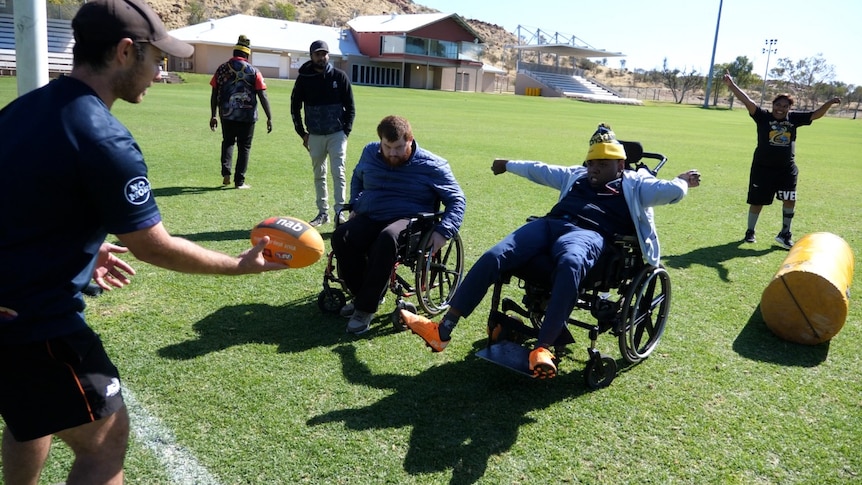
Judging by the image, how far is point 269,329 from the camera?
4676 mm

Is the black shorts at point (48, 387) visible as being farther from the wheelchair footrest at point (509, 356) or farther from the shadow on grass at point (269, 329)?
the wheelchair footrest at point (509, 356)

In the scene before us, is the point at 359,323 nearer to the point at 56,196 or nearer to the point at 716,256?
the point at 56,196

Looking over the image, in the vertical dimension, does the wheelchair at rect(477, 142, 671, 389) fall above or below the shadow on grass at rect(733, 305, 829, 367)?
above

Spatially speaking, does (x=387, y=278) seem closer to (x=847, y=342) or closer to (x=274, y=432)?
(x=274, y=432)

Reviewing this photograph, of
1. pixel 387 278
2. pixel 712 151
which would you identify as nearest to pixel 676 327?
pixel 387 278

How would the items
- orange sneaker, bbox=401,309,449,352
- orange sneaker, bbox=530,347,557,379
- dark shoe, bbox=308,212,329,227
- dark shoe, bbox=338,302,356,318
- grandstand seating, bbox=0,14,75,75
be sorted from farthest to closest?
grandstand seating, bbox=0,14,75,75
dark shoe, bbox=308,212,329,227
dark shoe, bbox=338,302,356,318
orange sneaker, bbox=401,309,449,352
orange sneaker, bbox=530,347,557,379

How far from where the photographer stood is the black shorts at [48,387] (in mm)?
1947

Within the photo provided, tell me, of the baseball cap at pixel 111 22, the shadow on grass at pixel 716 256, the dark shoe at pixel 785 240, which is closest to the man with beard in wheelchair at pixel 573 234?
the baseball cap at pixel 111 22

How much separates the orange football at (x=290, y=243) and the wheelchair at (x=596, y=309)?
54.1 inches

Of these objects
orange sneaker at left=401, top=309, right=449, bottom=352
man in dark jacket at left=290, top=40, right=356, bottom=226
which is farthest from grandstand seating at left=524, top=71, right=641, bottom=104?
orange sneaker at left=401, top=309, right=449, bottom=352

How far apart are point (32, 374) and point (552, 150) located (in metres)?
15.8

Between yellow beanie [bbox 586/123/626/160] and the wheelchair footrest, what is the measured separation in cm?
140

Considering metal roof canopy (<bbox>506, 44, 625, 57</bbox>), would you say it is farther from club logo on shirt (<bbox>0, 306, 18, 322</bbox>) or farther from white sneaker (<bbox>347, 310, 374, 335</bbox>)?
club logo on shirt (<bbox>0, 306, 18, 322</bbox>)

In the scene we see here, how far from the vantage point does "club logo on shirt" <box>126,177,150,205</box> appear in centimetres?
194
